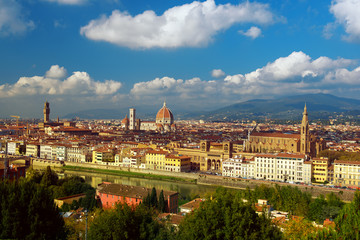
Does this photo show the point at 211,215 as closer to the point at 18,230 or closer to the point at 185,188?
the point at 18,230

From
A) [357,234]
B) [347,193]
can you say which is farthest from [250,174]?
[357,234]

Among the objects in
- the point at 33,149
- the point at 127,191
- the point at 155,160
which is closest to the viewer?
the point at 127,191

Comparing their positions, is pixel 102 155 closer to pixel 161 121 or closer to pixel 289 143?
pixel 289 143

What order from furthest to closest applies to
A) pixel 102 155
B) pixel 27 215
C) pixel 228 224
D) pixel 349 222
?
1. pixel 102 155
2. pixel 27 215
3. pixel 228 224
4. pixel 349 222

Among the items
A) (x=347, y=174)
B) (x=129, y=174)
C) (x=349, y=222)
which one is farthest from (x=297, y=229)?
(x=129, y=174)

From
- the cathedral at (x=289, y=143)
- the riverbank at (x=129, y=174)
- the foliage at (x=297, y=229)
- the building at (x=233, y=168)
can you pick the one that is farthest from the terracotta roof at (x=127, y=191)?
the cathedral at (x=289, y=143)

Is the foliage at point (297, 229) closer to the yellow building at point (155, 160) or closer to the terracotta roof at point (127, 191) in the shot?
the terracotta roof at point (127, 191)

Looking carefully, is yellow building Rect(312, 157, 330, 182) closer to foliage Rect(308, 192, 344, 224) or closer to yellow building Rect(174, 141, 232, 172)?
yellow building Rect(174, 141, 232, 172)
